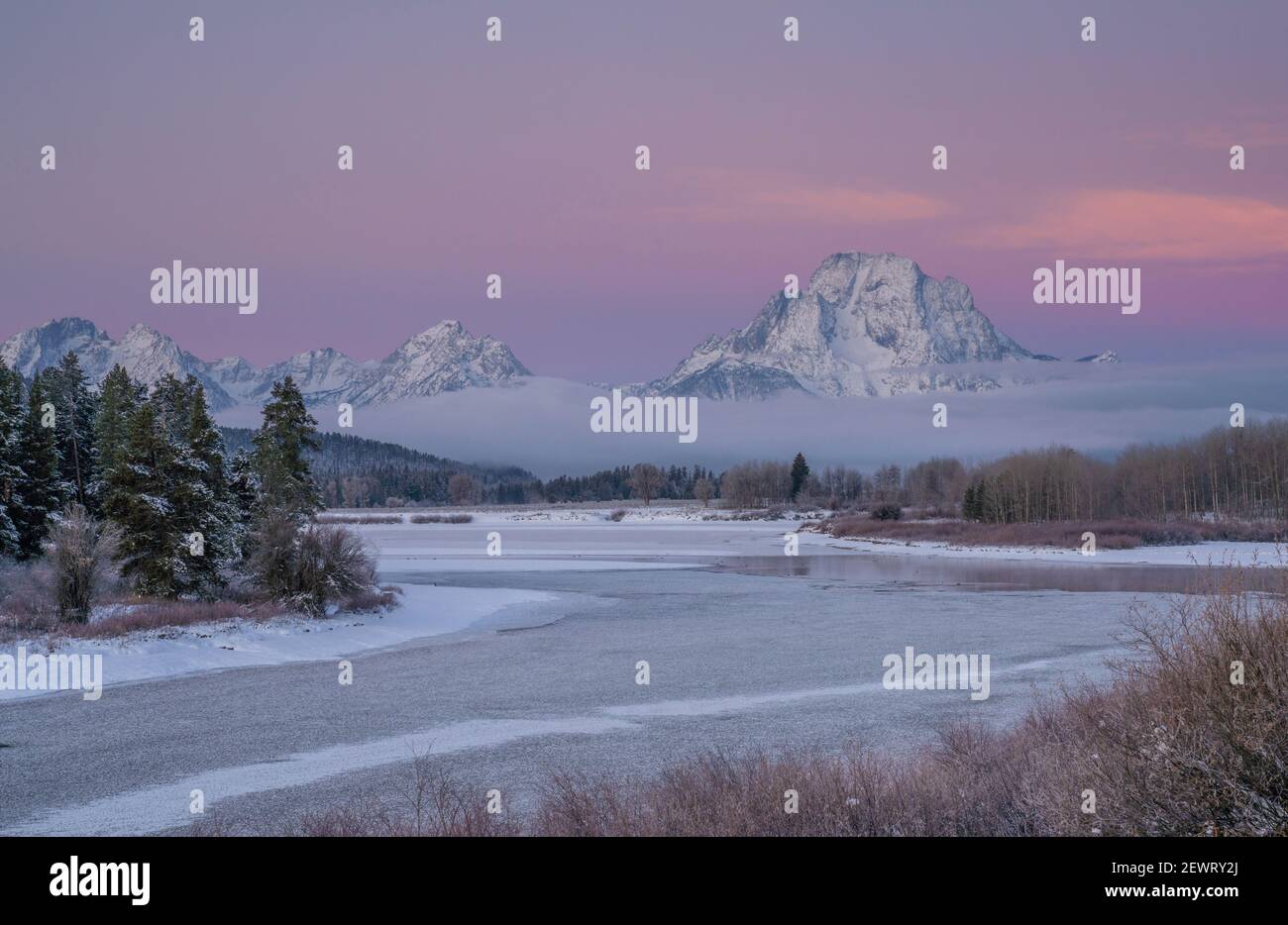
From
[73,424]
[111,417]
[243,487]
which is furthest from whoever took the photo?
[73,424]

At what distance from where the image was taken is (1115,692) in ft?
35.8

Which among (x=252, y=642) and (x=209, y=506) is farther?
(x=209, y=506)

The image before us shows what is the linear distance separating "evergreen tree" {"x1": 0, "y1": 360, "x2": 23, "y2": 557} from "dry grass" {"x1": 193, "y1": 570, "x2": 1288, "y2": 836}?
117 ft

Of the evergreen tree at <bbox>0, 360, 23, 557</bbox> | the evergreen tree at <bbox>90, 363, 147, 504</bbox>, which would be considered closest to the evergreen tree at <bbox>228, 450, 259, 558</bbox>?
the evergreen tree at <bbox>90, 363, 147, 504</bbox>

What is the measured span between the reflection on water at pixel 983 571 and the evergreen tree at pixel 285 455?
23.3m

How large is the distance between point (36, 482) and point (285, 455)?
13.9 m

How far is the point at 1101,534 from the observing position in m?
74.4

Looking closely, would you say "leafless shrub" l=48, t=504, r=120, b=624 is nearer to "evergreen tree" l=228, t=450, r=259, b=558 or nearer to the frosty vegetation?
the frosty vegetation

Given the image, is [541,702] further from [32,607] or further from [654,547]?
[654,547]

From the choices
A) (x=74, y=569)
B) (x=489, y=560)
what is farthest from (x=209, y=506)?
(x=489, y=560)

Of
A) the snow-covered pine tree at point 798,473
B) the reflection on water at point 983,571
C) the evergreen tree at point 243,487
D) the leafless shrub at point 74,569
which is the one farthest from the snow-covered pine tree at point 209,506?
the snow-covered pine tree at point 798,473

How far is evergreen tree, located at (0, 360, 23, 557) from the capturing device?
3950 cm
